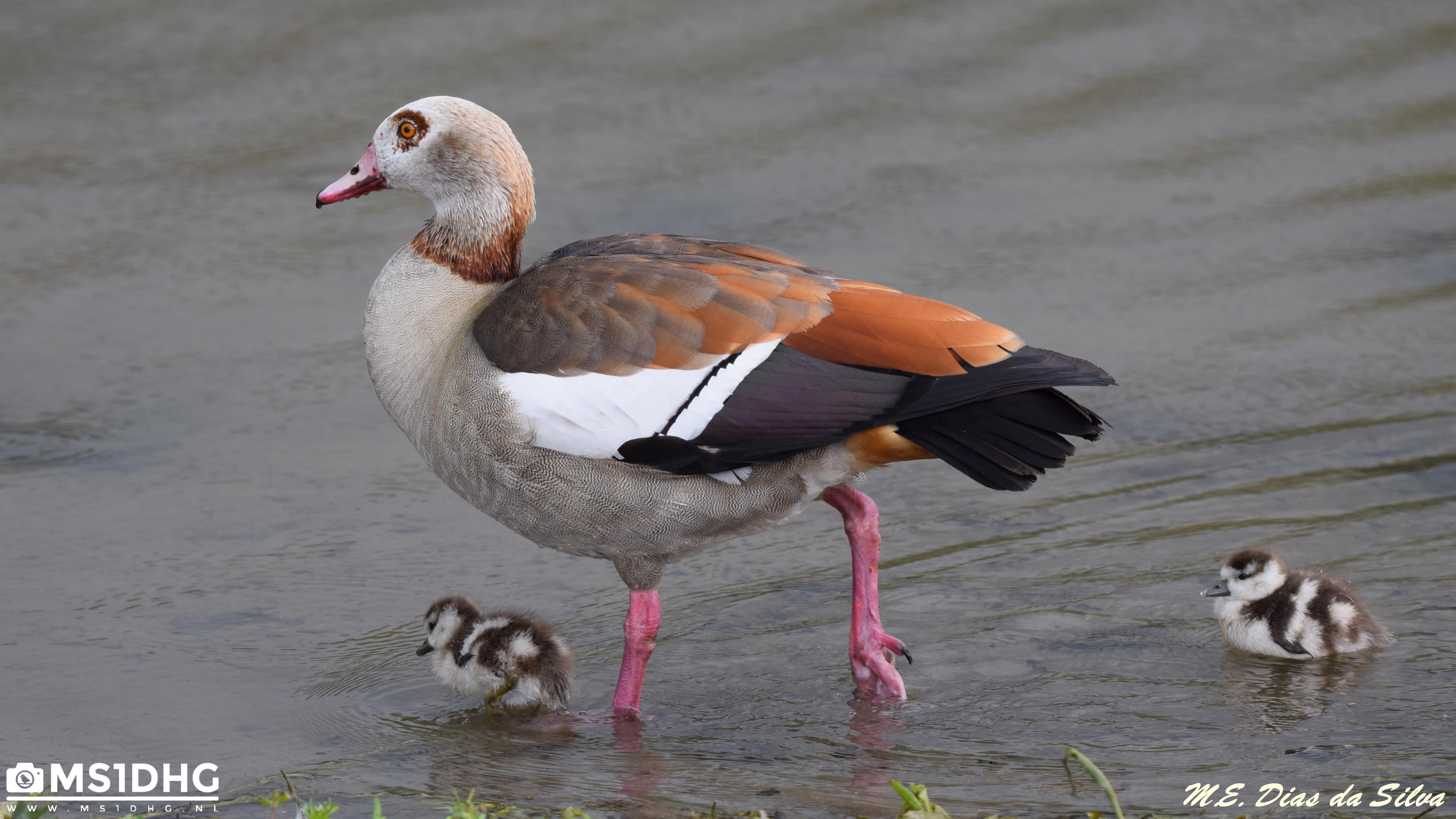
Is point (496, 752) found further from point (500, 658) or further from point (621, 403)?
point (621, 403)

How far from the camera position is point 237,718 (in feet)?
15.2

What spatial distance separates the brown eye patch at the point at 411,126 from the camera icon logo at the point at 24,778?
6.68 ft

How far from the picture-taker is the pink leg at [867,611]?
15.5 feet

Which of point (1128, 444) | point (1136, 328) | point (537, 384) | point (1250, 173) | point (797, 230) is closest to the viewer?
point (537, 384)

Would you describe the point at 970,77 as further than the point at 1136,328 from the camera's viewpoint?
Yes

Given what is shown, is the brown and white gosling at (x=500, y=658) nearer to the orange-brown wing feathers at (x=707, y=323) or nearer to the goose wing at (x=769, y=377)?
the goose wing at (x=769, y=377)

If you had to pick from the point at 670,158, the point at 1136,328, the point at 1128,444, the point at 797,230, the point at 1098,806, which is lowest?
the point at 1098,806

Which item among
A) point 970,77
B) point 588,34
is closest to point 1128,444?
point 970,77

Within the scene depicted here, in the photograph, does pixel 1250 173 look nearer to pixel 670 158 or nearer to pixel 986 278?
pixel 986 278

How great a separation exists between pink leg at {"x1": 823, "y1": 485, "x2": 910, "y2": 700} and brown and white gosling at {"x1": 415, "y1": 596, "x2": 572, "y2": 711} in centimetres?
82

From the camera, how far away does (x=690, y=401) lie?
14.9ft

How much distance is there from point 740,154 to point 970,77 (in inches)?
65.2

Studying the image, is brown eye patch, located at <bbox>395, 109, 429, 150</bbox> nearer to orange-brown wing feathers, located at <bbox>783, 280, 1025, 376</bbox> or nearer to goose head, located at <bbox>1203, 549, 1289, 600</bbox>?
orange-brown wing feathers, located at <bbox>783, 280, 1025, 376</bbox>

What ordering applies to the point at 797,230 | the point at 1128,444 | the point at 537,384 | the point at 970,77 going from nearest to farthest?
the point at 537,384 → the point at 1128,444 → the point at 797,230 → the point at 970,77
